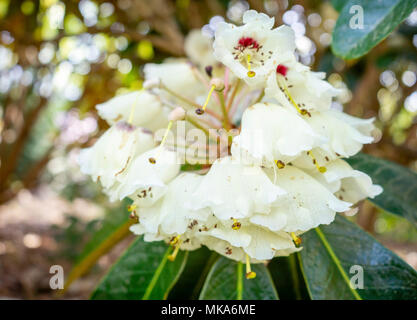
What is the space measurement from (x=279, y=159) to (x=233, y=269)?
32 cm

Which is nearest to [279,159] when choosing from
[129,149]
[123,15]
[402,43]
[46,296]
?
[129,149]

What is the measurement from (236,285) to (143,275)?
0.21 meters

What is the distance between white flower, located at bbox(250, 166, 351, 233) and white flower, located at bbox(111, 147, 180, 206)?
0.16 m

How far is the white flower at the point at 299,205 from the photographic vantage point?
53cm

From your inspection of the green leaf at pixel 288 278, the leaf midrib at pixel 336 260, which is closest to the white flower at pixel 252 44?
the leaf midrib at pixel 336 260

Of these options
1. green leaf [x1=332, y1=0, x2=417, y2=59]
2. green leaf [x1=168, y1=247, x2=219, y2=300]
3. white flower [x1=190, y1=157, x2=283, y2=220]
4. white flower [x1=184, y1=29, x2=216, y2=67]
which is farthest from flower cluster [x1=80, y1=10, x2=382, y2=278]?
white flower [x1=184, y1=29, x2=216, y2=67]

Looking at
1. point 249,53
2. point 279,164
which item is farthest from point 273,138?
point 249,53

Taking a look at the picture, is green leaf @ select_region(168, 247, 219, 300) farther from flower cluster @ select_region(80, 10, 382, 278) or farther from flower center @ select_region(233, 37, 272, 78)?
flower center @ select_region(233, 37, 272, 78)

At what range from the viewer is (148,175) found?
1.89 feet

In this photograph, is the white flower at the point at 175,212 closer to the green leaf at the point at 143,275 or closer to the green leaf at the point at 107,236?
the green leaf at the point at 143,275

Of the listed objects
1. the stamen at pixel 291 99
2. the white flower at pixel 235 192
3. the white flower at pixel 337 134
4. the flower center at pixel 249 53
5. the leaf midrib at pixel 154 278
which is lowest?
the leaf midrib at pixel 154 278

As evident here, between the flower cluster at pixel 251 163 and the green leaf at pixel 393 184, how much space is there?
0.22 meters

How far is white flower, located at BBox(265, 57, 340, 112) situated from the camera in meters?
0.57

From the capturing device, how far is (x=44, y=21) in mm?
2174
